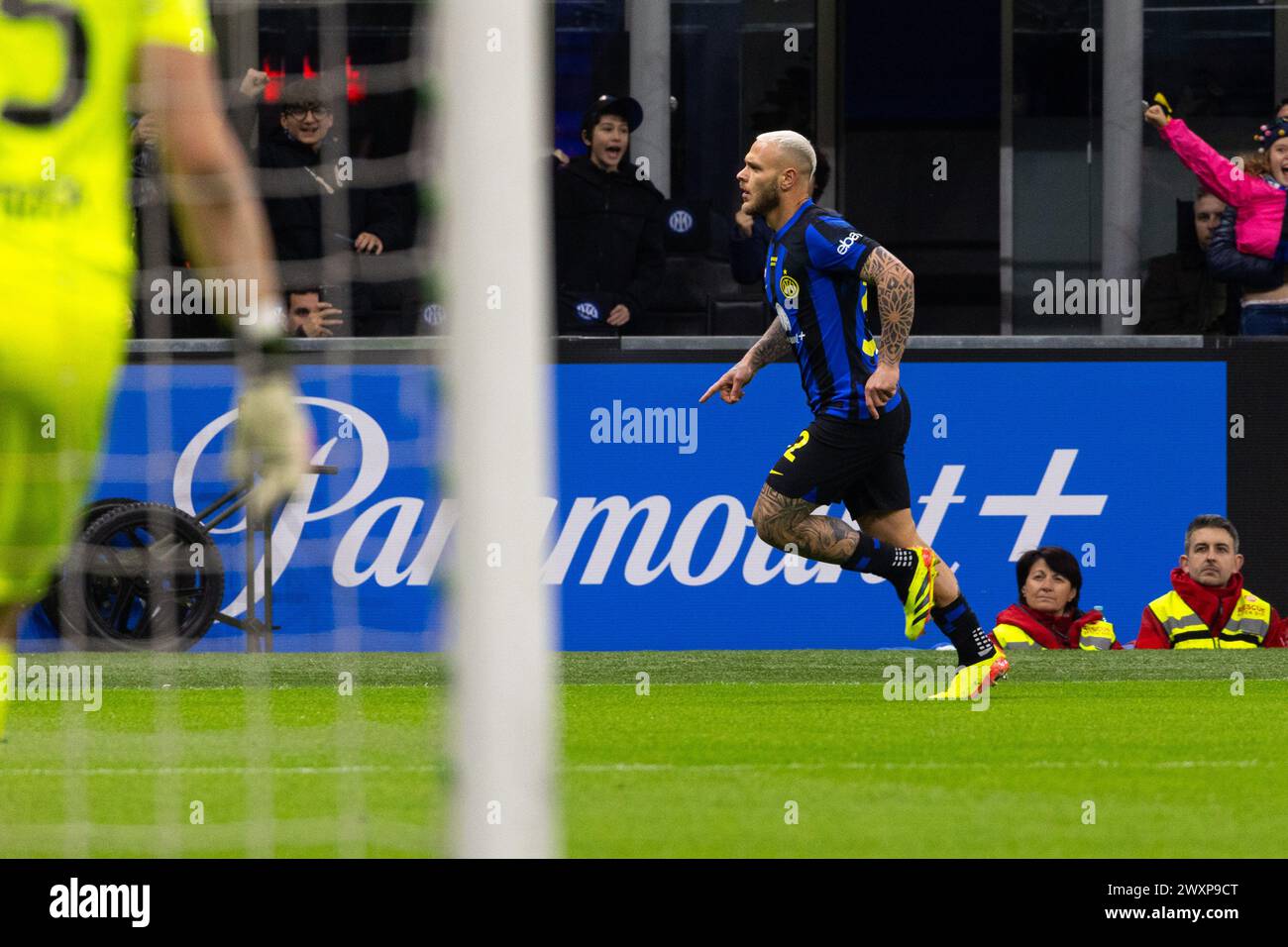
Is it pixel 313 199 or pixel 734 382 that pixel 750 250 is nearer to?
pixel 313 199

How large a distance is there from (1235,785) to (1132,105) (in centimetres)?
790

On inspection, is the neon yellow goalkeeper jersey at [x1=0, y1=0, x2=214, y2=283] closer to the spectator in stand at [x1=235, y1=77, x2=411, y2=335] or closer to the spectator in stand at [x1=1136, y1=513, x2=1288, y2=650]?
the spectator in stand at [x1=235, y1=77, x2=411, y2=335]

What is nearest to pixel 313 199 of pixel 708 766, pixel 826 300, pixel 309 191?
pixel 309 191

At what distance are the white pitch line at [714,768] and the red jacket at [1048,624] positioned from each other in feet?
14.1

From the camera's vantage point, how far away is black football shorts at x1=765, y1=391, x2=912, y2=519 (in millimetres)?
8539

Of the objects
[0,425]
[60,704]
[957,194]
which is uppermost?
[957,194]

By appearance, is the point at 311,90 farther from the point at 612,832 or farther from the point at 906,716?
the point at 612,832

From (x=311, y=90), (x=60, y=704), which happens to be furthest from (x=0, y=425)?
(x=311, y=90)

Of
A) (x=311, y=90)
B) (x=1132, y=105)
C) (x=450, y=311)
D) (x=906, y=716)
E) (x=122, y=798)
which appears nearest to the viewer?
(x=450, y=311)

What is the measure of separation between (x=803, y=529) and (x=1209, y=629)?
3073 mm

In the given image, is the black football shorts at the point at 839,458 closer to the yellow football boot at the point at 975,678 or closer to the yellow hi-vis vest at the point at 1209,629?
the yellow football boot at the point at 975,678

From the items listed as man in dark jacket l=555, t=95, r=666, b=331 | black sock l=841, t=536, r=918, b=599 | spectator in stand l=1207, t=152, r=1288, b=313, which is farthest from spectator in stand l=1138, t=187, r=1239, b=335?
black sock l=841, t=536, r=918, b=599

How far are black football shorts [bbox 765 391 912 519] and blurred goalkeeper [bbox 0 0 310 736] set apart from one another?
15.6 feet

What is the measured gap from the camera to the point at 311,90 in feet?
32.9
